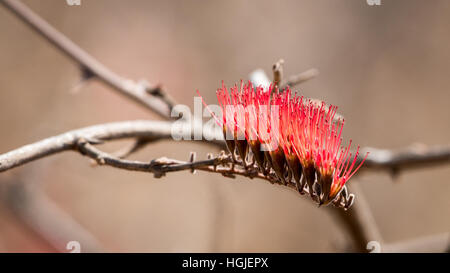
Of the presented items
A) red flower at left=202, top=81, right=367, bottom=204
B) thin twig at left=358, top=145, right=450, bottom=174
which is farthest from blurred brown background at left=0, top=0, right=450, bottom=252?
red flower at left=202, top=81, right=367, bottom=204

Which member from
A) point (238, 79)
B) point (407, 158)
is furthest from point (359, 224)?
point (238, 79)

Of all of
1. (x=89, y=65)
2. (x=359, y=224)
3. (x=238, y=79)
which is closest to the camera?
(x=89, y=65)

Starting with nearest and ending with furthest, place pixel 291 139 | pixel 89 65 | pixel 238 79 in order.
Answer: pixel 291 139 → pixel 89 65 → pixel 238 79

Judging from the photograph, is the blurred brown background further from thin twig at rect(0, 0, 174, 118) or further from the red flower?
the red flower

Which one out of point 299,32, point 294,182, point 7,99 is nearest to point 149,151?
point 7,99

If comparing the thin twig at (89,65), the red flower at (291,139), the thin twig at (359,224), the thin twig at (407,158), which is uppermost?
the thin twig at (89,65)

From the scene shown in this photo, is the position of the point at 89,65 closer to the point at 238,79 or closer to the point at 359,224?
the point at 359,224

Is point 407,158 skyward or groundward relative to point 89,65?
groundward

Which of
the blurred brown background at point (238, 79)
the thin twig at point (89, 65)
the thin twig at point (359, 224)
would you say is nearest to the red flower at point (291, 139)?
the thin twig at point (89, 65)

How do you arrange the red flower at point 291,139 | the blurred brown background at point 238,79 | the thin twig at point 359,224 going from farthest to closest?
the blurred brown background at point 238,79 < the thin twig at point 359,224 < the red flower at point 291,139

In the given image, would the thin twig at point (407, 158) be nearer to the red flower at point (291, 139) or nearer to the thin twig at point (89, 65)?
the thin twig at point (89, 65)
